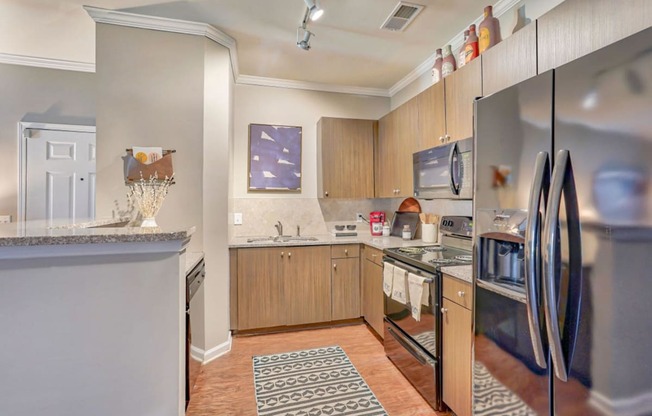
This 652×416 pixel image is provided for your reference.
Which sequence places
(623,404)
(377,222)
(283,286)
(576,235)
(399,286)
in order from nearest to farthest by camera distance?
1. (623,404)
2. (576,235)
3. (399,286)
4. (283,286)
5. (377,222)

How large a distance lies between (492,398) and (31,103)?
4.48m

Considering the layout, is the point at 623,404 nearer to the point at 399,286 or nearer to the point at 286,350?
the point at 399,286

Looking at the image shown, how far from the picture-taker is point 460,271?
178 cm

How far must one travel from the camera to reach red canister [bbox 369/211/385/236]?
3.69m

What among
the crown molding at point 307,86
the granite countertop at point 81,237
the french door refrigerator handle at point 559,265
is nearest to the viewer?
the french door refrigerator handle at point 559,265

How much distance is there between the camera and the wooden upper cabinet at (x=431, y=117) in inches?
94.0

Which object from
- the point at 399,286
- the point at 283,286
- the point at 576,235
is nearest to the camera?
the point at 576,235

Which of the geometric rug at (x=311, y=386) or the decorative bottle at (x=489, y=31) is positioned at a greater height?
the decorative bottle at (x=489, y=31)

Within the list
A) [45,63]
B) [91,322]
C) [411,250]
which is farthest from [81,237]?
[45,63]

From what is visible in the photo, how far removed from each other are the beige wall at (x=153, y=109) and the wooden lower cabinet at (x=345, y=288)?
1441 mm

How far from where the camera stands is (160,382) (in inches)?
52.4

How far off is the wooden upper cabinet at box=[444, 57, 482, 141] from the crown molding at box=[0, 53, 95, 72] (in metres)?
3.54

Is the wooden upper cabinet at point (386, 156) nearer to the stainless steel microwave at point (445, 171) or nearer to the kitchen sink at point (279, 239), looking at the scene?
the stainless steel microwave at point (445, 171)

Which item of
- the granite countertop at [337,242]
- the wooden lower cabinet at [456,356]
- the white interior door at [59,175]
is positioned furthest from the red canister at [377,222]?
the white interior door at [59,175]
